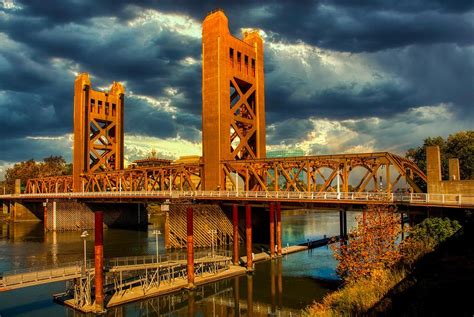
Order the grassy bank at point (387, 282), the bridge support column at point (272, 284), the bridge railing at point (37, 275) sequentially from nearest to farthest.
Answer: the grassy bank at point (387, 282) < the bridge railing at point (37, 275) < the bridge support column at point (272, 284)

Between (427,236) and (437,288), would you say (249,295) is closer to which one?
(427,236)

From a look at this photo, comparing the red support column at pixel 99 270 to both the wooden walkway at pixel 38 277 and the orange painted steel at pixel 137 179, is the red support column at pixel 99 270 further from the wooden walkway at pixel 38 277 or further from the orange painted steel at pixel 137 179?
the orange painted steel at pixel 137 179

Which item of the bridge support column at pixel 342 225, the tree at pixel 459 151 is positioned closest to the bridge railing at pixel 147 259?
the bridge support column at pixel 342 225

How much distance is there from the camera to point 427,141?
85562 mm

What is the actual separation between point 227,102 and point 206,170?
38.7ft

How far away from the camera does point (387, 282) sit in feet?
81.0

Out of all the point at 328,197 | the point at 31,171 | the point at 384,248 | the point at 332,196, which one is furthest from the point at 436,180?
the point at 31,171

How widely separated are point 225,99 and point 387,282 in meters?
48.9

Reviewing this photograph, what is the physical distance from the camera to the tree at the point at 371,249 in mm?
31000

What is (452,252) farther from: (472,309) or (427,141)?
(427,141)

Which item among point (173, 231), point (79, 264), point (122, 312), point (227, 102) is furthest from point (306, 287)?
point (227, 102)

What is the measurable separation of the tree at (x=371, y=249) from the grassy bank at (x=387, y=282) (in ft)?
2.41

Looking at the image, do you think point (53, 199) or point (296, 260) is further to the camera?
point (53, 199)

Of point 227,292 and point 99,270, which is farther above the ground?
point 99,270
